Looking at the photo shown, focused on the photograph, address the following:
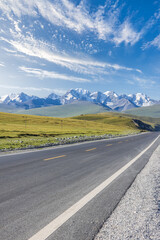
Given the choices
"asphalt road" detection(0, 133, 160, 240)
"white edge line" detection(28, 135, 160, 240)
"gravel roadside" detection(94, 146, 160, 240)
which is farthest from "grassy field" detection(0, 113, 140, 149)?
"gravel roadside" detection(94, 146, 160, 240)

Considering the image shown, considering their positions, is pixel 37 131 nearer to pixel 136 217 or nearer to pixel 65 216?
pixel 65 216

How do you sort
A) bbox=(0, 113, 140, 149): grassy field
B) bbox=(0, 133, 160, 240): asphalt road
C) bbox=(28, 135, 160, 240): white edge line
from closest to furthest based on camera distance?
1. bbox=(28, 135, 160, 240): white edge line
2. bbox=(0, 133, 160, 240): asphalt road
3. bbox=(0, 113, 140, 149): grassy field

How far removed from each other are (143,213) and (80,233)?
59.1 inches

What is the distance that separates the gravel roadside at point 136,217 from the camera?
8.99ft

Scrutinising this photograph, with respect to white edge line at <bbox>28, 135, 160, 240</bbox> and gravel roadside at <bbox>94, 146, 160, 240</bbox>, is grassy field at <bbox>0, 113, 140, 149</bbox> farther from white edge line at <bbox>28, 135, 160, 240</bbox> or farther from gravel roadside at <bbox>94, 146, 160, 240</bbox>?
gravel roadside at <bbox>94, 146, 160, 240</bbox>

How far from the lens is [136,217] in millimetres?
3340

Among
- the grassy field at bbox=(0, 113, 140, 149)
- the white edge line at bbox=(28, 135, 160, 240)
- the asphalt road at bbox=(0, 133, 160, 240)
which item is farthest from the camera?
the grassy field at bbox=(0, 113, 140, 149)

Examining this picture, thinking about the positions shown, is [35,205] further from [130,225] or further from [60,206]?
[130,225]

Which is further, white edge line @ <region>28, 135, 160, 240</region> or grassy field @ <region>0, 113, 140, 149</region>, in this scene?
grassy field @ <region>0, 113, 140, 149</region>

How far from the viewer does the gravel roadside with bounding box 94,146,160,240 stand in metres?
2.74

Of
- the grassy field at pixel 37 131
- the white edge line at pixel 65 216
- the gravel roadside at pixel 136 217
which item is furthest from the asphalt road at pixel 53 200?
the grassy field at pixel 37 131

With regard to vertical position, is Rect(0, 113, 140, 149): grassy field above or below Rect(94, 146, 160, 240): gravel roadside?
below

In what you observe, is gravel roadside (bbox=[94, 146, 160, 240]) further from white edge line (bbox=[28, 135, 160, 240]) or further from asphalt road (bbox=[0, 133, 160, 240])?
white edge line (bbox=[28, 135, 160, 240])

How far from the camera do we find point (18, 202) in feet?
12.6
